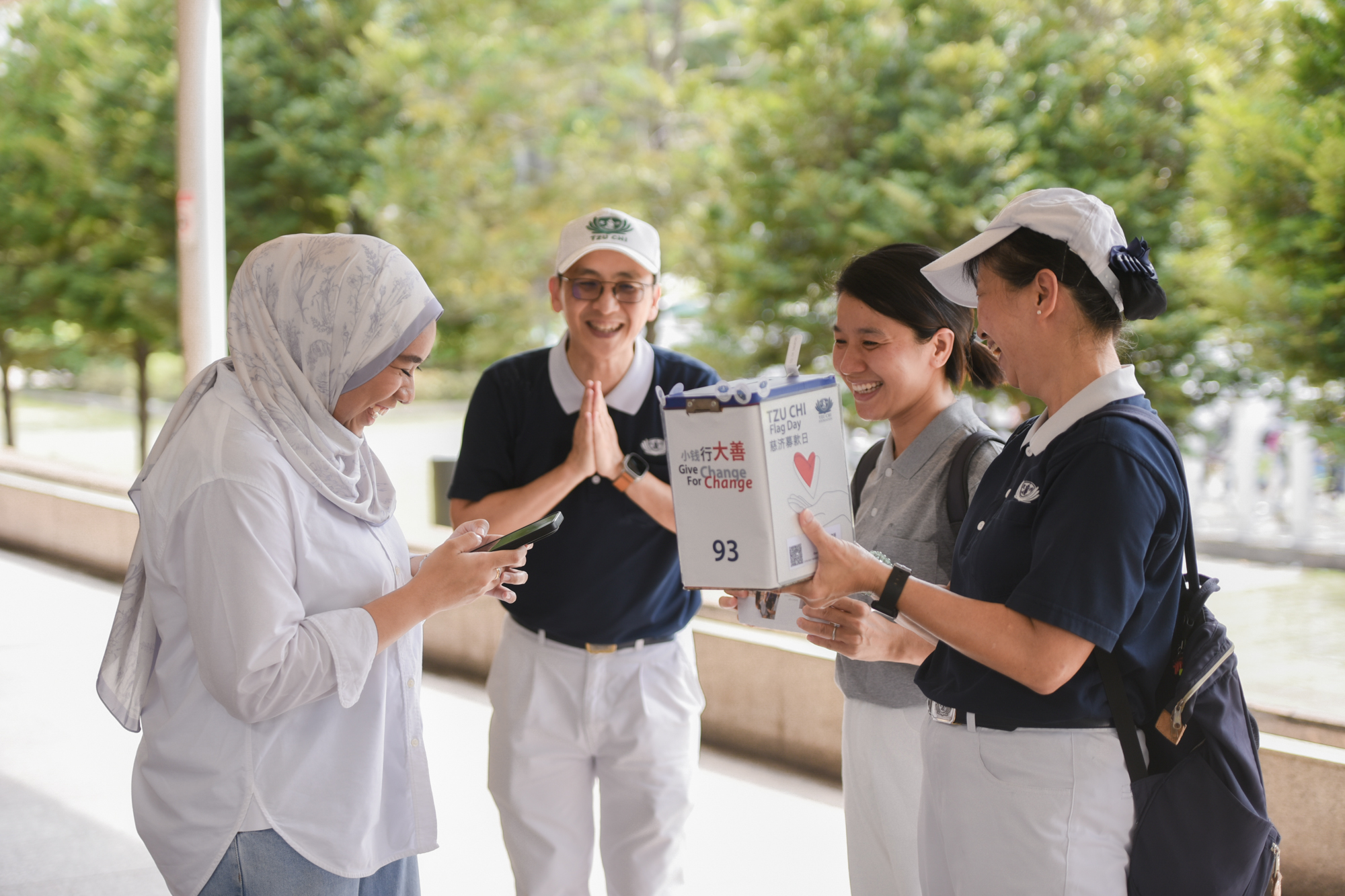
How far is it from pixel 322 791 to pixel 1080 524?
3.76 ft

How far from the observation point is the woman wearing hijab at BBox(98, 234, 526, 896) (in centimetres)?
148

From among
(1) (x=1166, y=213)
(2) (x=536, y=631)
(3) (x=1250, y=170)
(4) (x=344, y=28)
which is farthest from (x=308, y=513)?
(4) (x=344, y=28)

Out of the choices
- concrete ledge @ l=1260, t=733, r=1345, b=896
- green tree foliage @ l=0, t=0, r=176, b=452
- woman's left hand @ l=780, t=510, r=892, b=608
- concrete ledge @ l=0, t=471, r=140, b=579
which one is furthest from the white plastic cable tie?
green tree foliage @ l=0, t=0, r=176, b=452

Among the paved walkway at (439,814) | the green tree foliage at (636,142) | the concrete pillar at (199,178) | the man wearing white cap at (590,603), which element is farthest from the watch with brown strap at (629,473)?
the green tree foliage at (636,142)

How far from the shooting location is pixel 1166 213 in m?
9.60

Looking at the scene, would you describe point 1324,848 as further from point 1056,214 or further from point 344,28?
point 344,28

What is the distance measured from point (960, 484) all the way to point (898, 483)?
131 millimetres

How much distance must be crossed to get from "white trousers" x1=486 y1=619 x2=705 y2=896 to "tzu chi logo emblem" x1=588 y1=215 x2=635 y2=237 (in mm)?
920

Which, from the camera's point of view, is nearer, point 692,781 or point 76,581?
point 692,781

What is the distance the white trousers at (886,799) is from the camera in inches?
76.7

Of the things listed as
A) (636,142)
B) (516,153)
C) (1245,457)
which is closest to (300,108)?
(516,153)

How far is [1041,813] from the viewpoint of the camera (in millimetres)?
1497

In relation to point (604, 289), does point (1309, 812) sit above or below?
below

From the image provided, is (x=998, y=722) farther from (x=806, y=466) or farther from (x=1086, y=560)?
(x=806, y=466)
